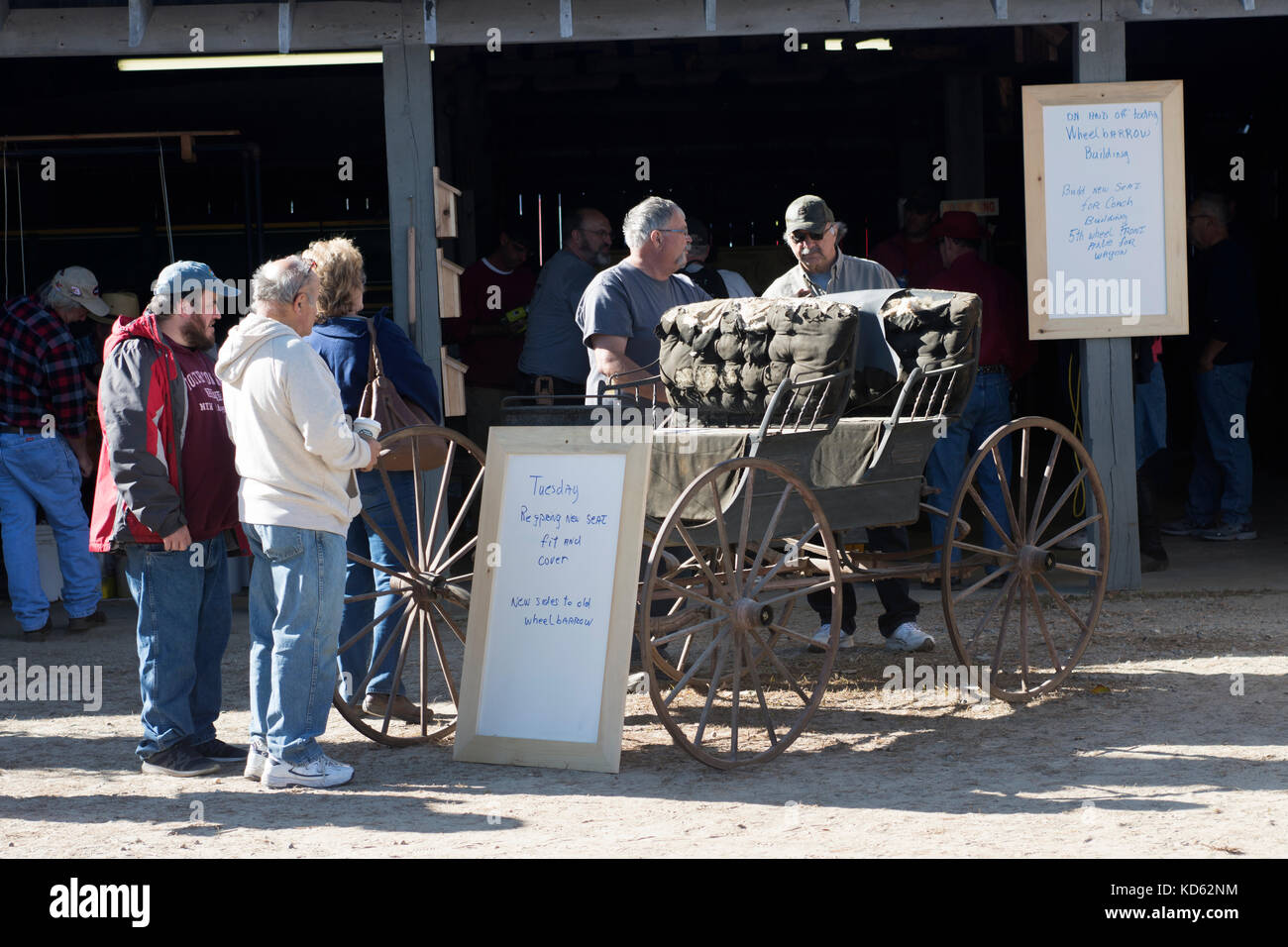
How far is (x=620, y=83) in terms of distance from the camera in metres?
13.5

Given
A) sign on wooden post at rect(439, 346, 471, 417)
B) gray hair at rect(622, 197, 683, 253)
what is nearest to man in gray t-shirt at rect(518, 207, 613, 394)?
sign on wooden post at rect(439, 346, 471, 417)

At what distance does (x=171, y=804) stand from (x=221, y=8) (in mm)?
4555

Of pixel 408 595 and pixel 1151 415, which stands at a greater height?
pixel 1151 415

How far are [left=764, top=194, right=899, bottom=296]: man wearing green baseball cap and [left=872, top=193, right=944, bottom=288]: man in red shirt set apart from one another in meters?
2.31

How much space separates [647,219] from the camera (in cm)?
598

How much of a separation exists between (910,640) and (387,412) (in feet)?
8.76

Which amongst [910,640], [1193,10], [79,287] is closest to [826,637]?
[910,640]

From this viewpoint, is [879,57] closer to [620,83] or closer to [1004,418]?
[620,83]

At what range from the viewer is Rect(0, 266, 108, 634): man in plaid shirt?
303 inches

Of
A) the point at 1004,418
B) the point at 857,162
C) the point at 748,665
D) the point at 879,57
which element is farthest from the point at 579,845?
the point at 857,162

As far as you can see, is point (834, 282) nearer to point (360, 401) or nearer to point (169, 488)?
point (360, 401)

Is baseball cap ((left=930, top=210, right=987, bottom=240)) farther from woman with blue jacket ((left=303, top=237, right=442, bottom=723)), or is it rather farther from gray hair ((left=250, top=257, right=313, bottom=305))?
gray hair ((left=250, top=257, right=313, bottom=305))

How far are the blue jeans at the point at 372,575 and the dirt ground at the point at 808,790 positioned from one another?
268 mm

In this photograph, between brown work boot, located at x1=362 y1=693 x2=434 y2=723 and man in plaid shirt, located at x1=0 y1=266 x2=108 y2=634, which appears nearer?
brown work boot, located at x1=362 y1=693 x2=434 y2=723
